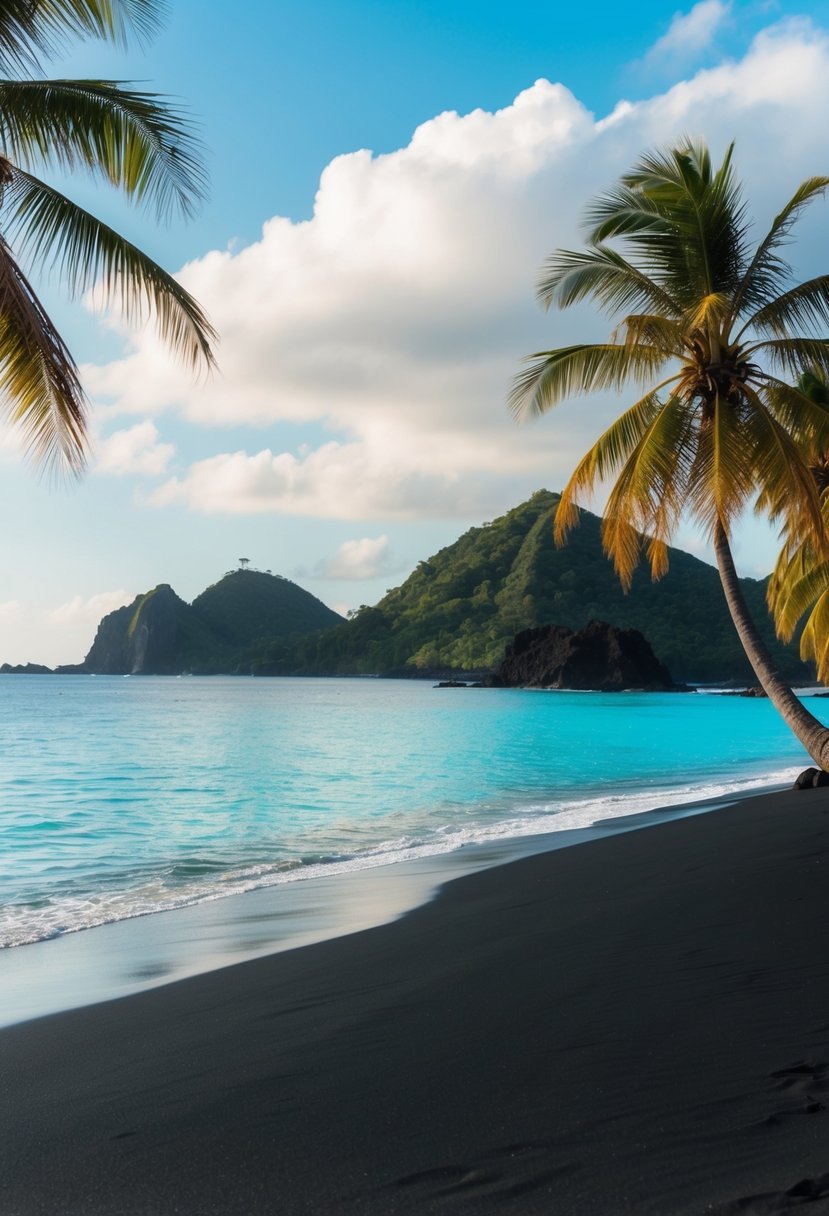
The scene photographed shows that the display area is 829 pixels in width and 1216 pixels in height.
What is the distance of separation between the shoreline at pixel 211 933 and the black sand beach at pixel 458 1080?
0.47 metres

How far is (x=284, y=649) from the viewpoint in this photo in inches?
6609

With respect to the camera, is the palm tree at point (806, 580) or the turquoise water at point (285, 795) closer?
the turquoise water at point (285, 795)

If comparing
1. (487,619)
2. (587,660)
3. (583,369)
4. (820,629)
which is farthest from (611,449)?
(487,619)

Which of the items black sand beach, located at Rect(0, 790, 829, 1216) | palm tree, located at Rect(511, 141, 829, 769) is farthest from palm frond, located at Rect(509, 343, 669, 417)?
black sand beach, located at Rect(0, 790, 829, 1216)

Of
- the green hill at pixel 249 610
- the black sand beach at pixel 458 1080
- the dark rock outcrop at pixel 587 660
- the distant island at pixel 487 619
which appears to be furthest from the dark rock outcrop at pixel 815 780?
the green hill at pixel 249 610

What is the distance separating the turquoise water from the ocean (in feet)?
0.17

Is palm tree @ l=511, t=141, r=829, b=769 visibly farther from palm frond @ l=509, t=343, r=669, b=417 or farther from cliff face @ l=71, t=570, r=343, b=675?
cliff face @ l=71, t=570, r=343, b=675

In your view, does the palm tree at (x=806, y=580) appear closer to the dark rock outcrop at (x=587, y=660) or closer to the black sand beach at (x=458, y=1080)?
the black sand beach at (x=458, y=1080)

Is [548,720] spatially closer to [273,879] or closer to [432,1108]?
[273,879]

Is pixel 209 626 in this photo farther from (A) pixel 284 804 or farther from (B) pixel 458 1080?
(B) pixel 458 1080

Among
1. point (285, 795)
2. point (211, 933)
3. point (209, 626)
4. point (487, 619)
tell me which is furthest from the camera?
point (209, 626)

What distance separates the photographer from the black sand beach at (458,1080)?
250cm

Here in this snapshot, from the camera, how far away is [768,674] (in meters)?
12.4

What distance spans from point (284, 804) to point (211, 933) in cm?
1048
